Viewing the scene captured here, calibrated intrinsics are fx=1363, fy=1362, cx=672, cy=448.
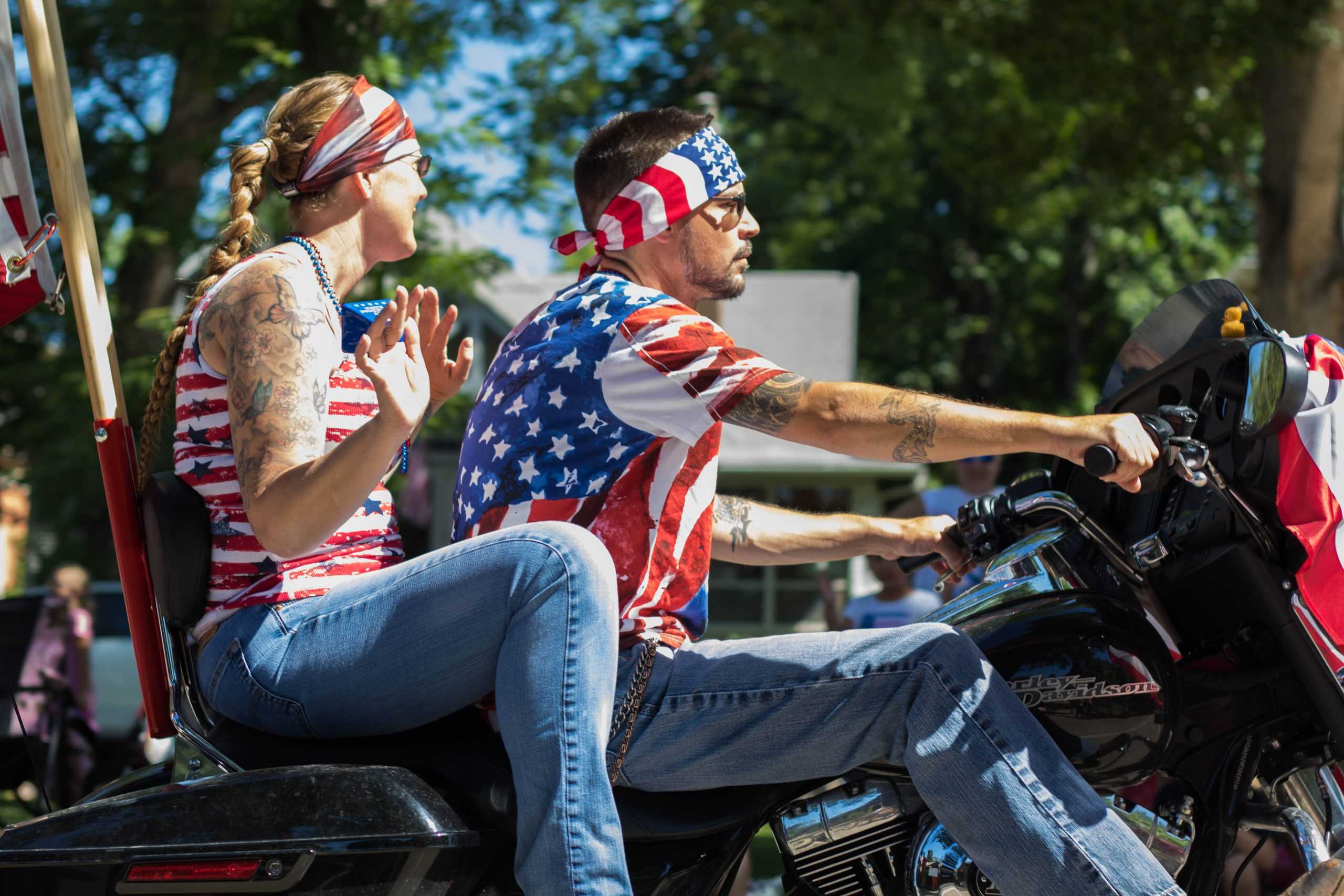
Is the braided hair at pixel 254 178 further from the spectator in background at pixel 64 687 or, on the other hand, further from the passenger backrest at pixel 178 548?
the spectator in background at pixel 64 687

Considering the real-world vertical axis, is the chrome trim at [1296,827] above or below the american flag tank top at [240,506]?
below

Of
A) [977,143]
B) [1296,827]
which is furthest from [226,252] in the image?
[977,143]

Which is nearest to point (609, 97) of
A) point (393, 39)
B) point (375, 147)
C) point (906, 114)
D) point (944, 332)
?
point (906, 114)

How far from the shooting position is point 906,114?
54.7 ft

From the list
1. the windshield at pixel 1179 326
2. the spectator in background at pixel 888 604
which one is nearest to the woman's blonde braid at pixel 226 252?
the windshield at pixel 1179 326

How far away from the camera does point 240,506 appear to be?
2.35 metres

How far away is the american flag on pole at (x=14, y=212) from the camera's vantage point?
272 centimetres

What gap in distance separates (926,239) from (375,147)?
25174 mm

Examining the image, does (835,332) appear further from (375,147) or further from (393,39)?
(375,147)

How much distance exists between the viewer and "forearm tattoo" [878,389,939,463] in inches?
87.6

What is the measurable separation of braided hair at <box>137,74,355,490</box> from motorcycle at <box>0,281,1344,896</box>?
13.6 inches

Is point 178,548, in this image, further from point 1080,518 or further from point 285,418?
point 1080,518

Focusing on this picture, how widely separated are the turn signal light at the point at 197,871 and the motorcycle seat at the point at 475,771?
0.56ft

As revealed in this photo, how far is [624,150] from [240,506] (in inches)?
39.7
